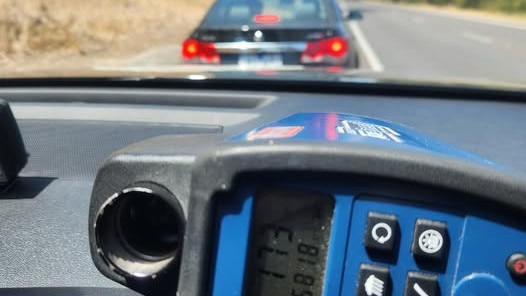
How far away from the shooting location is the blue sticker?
1.20m

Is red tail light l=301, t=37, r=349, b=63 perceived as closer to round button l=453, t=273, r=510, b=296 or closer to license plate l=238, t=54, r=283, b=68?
license plate l=238, t=54, r=283, b=68

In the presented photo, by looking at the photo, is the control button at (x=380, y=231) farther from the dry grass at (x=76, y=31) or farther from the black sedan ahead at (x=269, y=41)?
the dry grass at (x=76, y=31)

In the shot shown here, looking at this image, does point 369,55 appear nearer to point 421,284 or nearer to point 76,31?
point 76,31

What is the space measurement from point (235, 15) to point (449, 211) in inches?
269

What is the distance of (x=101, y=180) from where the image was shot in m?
1.35

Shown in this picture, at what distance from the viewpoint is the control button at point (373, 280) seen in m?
1.20

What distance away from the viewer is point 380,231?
1.17 m

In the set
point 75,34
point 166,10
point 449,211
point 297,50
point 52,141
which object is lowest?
point 166,10

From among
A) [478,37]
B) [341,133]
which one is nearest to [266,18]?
[341,133]

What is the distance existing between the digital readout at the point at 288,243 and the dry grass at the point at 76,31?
1106cm

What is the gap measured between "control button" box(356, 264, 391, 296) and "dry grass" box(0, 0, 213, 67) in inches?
438

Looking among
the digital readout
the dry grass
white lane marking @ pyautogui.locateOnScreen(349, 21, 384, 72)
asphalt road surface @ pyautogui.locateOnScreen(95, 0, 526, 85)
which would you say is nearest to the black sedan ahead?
asphalt road surface @ pyautogui.locateOnScreen(95, 0, 526, 85)

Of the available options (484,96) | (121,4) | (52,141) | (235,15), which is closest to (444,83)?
(484,96)

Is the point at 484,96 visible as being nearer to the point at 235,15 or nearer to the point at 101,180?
the point at 101,180
